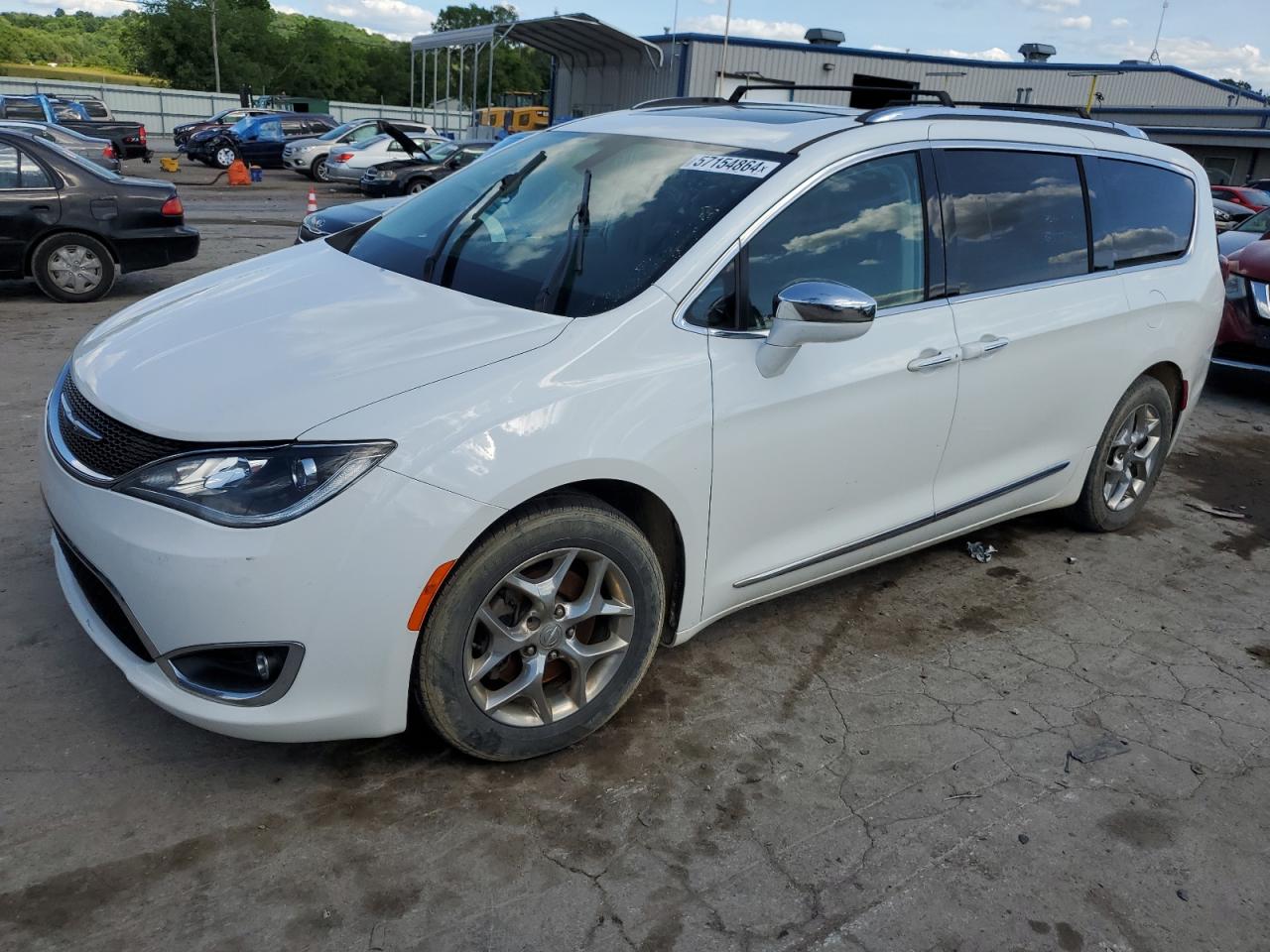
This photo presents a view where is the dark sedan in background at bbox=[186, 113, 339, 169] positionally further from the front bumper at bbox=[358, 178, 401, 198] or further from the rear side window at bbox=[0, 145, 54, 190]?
the rear side window at bbox=[0, 145, 54, 190]

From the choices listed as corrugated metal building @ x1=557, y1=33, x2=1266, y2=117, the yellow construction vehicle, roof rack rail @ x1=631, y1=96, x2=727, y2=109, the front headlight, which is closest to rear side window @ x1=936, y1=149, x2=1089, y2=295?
roof rack rail @ x1=631, y1=96, x2=727, y2=109

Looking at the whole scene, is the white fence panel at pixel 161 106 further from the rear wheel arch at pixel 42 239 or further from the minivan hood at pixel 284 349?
the minivan hood at pixel 284 349

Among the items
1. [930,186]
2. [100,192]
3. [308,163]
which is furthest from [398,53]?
[930,186]

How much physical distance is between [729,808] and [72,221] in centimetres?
848

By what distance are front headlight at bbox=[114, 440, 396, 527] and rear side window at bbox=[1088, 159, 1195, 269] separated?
11.0ft

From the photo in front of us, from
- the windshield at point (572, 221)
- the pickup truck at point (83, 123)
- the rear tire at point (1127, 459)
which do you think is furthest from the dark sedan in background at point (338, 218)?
the pickup truck at point (83, 123)

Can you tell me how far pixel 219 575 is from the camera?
95.5 inches

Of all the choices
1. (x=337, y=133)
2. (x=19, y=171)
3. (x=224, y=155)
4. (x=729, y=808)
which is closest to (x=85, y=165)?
(x=19, y=171)

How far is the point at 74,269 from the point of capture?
29.5 feet

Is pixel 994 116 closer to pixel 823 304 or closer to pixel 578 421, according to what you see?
pixel 823 304

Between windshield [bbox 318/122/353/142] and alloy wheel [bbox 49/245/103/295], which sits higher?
windshield [bbox 318/122/353/142]

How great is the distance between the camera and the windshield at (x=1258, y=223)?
33.8ft

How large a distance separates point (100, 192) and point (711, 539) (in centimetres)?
801

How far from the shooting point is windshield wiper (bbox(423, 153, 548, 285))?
11.6ft
